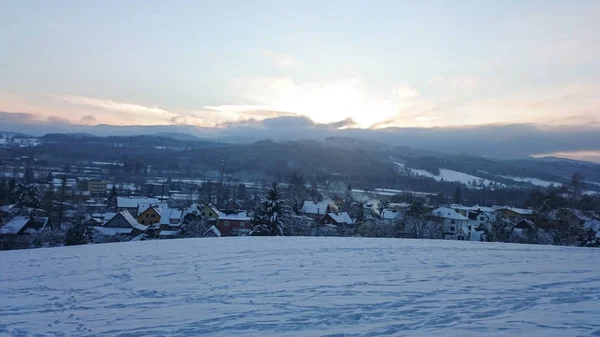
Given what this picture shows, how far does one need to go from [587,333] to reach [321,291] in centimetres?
424

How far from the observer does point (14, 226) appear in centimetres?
3005

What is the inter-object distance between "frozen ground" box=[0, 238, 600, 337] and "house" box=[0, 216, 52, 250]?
18.3 metres

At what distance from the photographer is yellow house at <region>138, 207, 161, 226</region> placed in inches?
1889

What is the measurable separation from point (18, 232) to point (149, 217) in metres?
18.7

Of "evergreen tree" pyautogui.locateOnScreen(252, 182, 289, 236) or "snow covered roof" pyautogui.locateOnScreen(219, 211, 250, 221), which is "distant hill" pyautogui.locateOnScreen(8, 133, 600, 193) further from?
"evergreen tree" pyautogui.locateOnScreen(252, 182, 289, 236)

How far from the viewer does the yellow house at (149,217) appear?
47969 mm

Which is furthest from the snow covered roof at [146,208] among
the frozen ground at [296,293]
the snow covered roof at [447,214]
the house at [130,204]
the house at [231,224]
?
the frozen ground at [296,293]

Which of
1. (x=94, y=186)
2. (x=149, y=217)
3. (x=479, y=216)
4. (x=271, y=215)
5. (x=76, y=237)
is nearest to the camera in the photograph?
(x=76, y=237)

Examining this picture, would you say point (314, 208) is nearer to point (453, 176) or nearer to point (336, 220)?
point (336, 220)

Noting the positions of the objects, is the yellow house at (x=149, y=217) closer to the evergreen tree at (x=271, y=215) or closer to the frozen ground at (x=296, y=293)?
the evergreen tree at (x=271, y=215)

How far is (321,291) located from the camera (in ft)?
24.8

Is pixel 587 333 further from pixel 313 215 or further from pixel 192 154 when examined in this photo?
pixel 192 154

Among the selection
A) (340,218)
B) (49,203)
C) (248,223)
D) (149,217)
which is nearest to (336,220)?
(340,218)

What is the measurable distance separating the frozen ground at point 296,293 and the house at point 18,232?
18317 mm
